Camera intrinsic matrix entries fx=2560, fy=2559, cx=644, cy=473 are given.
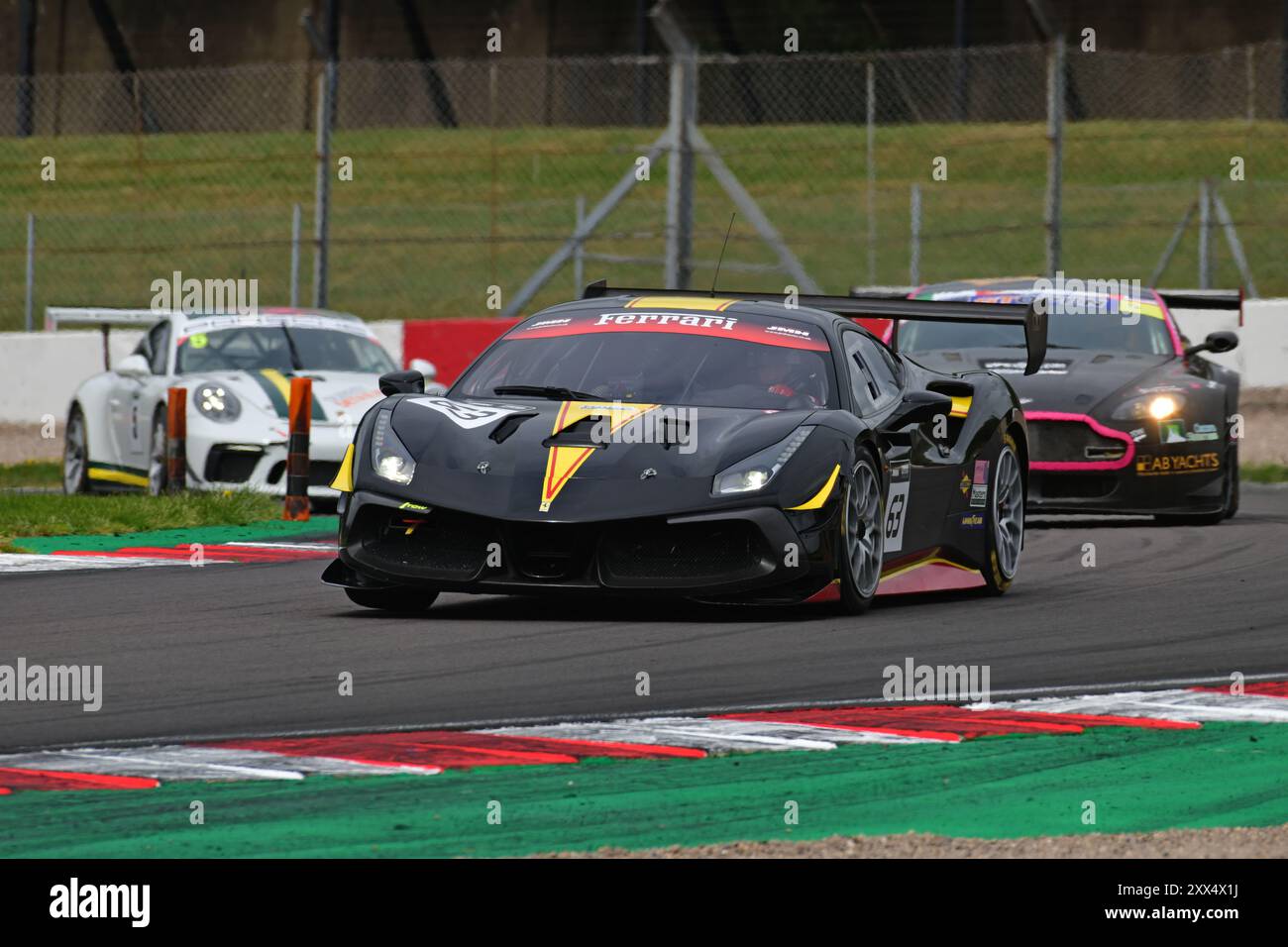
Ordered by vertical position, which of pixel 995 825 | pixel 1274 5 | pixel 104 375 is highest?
pixel 1274 5

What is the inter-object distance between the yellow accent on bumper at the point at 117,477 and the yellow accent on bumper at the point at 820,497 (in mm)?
7785

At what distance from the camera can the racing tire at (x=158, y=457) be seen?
15.6 meters

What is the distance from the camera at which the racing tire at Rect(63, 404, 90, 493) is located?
55.2 feet

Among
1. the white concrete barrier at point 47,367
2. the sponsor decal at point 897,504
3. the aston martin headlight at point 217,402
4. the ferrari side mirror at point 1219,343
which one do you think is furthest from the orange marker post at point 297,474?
the white concrete barrier at point 47,367

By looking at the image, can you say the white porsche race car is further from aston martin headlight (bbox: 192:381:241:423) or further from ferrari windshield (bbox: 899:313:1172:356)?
ferrari windshield (bbox: 899:313:1172:356)

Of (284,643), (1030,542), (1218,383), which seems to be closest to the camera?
(284,643)

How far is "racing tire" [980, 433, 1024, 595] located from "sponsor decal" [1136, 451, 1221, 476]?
2855 mm

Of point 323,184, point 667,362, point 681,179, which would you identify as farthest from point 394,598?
point 323,184

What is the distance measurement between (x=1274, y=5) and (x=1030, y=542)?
23.3m

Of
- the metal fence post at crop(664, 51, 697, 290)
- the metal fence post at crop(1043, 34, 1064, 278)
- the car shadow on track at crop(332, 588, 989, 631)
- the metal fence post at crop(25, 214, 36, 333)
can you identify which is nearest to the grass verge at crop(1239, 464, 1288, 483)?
the metal fence post at crop(1043, 34, 1064, 278)

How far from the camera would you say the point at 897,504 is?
998 cm
